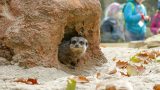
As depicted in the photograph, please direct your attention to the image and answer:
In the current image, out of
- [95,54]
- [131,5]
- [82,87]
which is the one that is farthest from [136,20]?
[82,87]

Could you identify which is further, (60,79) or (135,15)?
→ (135,15)

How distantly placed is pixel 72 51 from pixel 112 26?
26.0 ft

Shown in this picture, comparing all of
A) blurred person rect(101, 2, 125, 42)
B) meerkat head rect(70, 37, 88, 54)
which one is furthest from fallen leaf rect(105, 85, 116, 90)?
blurred person rect(101, 2, 125, 42)

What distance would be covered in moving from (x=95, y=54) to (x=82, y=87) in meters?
2.69

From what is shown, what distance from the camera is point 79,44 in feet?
18.2

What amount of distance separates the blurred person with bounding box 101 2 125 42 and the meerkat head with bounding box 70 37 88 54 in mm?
7072

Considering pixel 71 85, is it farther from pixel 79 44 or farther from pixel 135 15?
pixel 135 15

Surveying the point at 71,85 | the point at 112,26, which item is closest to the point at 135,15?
the point at 112,26

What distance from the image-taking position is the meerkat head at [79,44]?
18.3 feet

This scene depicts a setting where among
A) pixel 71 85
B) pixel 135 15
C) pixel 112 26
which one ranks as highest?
pixel 135 15

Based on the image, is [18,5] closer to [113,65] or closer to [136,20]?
[113,65]

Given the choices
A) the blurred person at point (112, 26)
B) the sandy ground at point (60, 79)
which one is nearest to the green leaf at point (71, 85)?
the sandy ground at point (60, 79)

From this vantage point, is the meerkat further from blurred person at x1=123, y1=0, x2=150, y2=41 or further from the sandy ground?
blurred person at x1=123, y1=0, x2=150, y2=41

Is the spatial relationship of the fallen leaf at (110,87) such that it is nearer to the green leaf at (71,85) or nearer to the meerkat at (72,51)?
the green leaf at (71,85)
